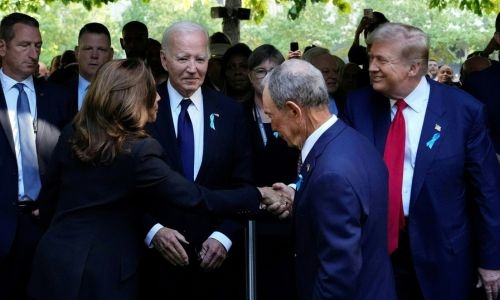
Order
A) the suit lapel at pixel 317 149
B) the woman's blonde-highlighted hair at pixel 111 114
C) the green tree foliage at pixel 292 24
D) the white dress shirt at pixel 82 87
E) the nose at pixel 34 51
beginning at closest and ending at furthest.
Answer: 1. the suit lapel at pixel 317 149
2. the woman's blonde-highlighted hair at pixel 111 114
3. the nose at pixel 34 51
4. the white dress shirt at pixel 82 87
5. the green tree foliage at pixel 292 24

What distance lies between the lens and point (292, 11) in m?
12.0

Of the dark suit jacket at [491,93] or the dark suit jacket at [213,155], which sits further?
the dark suit jacket at [491,93]

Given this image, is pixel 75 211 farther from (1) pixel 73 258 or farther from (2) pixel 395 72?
(2) pixel 395 72

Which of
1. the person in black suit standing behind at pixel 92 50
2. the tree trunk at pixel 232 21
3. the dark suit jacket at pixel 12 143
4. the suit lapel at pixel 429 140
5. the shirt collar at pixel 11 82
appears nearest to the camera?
the suit lapel at pixel 429 140

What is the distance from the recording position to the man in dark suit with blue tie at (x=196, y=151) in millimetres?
4785

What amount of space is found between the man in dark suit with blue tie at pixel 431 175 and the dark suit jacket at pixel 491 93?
39.2 inches

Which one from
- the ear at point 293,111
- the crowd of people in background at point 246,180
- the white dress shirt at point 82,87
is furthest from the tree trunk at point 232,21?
the ear at point 293,111

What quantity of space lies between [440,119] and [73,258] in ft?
6.67

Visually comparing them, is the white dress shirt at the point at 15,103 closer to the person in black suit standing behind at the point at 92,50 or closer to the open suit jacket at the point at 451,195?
the person in black suit standing behind at the point at 92,50

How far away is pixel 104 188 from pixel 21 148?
1613 millimetres

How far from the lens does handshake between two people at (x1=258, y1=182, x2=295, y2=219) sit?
15.0 feet

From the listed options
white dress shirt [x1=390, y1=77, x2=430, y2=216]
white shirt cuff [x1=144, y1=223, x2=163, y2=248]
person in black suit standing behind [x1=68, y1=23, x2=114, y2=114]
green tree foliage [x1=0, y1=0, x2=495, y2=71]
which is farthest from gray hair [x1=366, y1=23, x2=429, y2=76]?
green tree foliage [x1=0, y1=0, x2=495, y2=71]

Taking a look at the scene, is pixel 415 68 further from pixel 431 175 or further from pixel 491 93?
pixel 491 93

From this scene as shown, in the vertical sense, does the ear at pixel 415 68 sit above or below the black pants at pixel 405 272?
above
